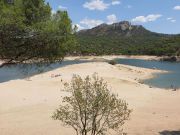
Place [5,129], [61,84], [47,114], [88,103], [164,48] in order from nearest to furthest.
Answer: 1. [88,103]
2. [5,129]
3. [47,114]
4. [61,84]
5. [164,48]

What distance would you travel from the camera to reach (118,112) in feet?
64.4

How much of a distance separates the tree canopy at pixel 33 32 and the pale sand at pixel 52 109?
732 centimetres

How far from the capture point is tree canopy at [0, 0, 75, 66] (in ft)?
60.8

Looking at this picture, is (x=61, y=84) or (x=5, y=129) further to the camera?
(x=61, y=84)

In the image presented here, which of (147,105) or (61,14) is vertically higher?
(61,14)

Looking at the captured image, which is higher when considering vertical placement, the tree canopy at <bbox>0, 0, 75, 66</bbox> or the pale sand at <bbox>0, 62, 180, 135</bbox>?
the tree canopy at <bbox>0, 0, 75, 66</bbox>

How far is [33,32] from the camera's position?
1884 cm

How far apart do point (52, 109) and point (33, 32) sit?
15.6m

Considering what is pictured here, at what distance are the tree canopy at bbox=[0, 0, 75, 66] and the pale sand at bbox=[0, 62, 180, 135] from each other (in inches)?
288

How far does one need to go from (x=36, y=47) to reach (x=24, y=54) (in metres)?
0.82

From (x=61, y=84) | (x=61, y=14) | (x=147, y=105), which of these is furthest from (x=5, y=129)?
(x=61, y=84)

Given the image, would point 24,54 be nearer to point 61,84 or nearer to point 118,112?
point 118,112

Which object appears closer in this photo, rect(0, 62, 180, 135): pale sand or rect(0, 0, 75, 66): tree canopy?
rect(0, 0, 75, 66): tree canopy

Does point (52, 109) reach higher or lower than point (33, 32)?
lower
